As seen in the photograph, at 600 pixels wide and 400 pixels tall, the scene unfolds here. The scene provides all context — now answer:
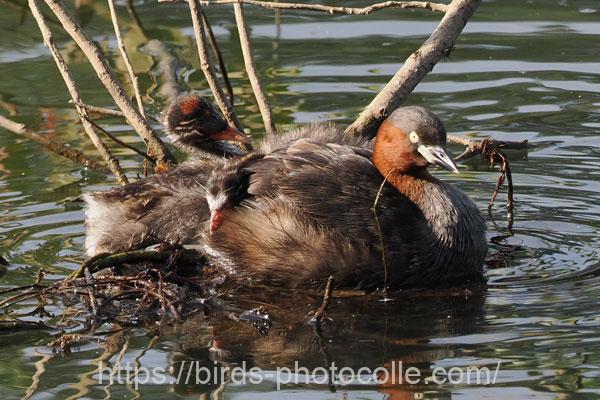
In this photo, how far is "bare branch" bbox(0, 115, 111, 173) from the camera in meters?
8.82

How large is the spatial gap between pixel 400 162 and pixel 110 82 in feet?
7.30

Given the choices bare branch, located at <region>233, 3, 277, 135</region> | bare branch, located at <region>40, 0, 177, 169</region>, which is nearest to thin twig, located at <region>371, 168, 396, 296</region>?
bare branch, located at <region>233, 3, 277, 135</region>

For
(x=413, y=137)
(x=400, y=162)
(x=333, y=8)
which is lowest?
(x=400, y=162)

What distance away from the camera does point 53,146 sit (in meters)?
9.12

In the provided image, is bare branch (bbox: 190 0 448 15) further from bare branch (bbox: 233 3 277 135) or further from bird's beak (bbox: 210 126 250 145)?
bird's beak (bbox: 210 126 250 145)

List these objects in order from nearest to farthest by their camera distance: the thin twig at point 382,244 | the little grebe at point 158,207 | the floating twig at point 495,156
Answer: the thin twig at point 382,244
the little grebe at point 158,207
the floating twig at point 495,156

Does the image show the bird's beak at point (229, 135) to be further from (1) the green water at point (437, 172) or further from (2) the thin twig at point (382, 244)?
(2) the thin twig at point (382, 244)

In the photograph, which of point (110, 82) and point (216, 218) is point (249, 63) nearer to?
point (110, 82)

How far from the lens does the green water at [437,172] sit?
19.9 feet

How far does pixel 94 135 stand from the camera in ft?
29.2

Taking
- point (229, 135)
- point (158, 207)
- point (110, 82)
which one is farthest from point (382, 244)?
point (110, 82)

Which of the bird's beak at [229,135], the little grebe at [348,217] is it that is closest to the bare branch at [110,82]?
the bird's beak at [229,135]

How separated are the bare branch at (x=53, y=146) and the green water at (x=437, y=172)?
12cm

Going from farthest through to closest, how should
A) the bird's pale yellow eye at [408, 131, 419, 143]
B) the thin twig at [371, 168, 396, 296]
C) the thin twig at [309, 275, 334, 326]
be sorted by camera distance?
the bird's pale yellow eye at [408, 131, 419, 143] < the thin twig at [371, 168, 396, 296] < the thin twig at [309, 275, 334, 326]
